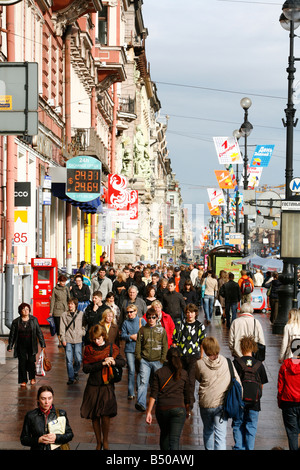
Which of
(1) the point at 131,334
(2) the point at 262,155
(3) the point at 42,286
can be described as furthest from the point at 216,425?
(2) the point at 262,155

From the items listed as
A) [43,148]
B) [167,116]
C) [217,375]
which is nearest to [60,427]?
[217,375]

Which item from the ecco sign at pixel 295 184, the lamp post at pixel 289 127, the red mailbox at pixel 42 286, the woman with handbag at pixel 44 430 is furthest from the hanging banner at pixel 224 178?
the woman with handbag at pixel 44 430

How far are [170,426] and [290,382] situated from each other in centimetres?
146

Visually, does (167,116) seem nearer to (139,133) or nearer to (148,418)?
(139,133)

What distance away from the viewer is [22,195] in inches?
846

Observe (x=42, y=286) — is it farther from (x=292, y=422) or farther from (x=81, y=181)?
(x=292, y=422)

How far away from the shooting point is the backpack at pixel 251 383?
9.20 m

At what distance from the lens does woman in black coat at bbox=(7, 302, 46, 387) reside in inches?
563

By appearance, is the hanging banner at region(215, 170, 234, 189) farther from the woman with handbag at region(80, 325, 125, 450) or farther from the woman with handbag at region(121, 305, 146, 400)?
the woman with handbag at region(80, 325, 125, 450)

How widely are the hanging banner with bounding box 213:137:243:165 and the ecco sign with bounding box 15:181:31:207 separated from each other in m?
21.3

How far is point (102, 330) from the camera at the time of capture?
9891 mm

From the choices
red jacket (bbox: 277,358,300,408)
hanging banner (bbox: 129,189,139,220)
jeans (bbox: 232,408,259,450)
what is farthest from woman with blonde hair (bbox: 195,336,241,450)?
hanging banner (bbox: 129,189,139,220)

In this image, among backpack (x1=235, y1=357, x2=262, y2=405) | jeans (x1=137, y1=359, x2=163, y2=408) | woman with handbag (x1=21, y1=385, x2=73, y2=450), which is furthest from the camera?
jeans (x1=137, y1=359, x2=163, y2=408)

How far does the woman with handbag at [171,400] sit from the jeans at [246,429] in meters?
0.59
